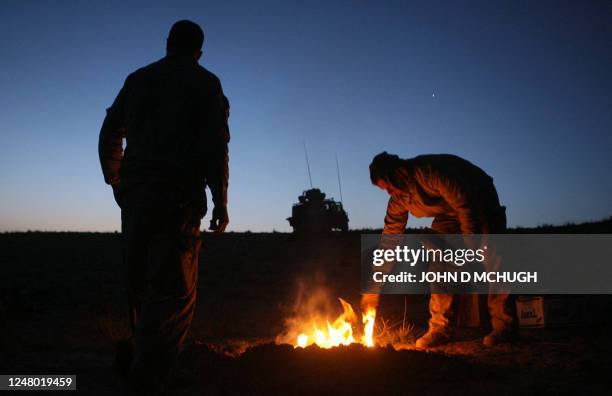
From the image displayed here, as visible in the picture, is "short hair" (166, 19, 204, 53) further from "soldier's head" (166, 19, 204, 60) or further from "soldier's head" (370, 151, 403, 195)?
"soldier's head" (370, 151, 403, 195)

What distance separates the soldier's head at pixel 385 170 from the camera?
15.9 feet

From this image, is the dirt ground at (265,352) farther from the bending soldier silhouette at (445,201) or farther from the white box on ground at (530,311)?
the bending soldier silhouette at (445,201)

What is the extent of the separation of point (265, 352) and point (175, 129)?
1.98 metres

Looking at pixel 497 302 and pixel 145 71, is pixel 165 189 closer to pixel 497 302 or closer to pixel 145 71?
pixel 145 71

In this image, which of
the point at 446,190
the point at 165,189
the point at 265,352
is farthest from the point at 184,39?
the point at 446,190

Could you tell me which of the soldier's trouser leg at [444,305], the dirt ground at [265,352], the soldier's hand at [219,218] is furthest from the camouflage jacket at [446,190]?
the soldier's hand at [219,218]

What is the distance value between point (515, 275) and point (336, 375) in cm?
374

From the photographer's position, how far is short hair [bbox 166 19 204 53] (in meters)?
3.10

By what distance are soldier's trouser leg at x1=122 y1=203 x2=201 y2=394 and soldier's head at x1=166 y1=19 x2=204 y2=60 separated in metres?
1.08

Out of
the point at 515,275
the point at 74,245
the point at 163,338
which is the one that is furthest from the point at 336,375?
the point at 74,245

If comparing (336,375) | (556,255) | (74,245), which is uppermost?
(74,245)

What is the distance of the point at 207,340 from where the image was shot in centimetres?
552

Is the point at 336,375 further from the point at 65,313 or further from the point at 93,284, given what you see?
the point at 93,284

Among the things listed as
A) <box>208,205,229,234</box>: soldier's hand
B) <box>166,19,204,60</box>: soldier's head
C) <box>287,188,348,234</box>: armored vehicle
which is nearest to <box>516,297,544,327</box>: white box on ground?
<box>208,205,229,234</box>: soldier's hand
